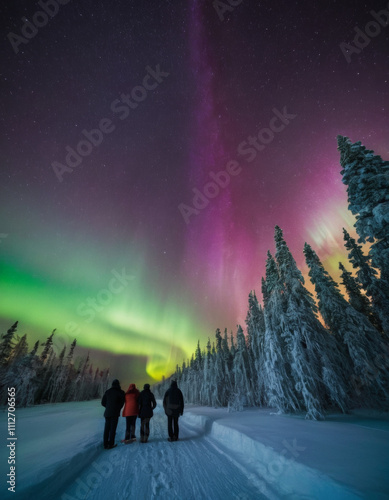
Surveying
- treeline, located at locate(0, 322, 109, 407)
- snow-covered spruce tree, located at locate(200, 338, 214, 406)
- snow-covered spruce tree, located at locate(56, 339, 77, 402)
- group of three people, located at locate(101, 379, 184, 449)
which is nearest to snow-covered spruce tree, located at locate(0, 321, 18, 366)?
treeline, located at locate(0, 322, 109, 407)

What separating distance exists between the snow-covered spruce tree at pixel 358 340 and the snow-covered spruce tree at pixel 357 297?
577cm

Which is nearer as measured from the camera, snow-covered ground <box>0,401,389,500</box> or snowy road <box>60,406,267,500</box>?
snow-covered ground <box>0,401,389,500</box>

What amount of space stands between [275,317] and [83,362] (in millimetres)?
94431

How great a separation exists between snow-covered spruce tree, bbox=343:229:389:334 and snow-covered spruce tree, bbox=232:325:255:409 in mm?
19257

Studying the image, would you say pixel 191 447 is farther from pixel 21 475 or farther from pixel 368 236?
pixel 368 236

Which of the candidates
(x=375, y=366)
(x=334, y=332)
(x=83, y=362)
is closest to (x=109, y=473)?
(x=375, y=366)

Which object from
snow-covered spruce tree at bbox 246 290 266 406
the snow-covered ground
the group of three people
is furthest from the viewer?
snow-covered spruce tree at bbox 246 290 266 406

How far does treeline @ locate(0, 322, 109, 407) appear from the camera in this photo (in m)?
38.2

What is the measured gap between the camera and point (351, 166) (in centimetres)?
1273

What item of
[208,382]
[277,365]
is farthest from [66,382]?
[277,365]

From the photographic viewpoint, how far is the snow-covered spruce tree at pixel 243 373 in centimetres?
2878

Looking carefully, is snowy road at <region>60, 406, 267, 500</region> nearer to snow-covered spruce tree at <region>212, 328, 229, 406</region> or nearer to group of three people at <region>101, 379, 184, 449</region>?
group of three people at <region>101, 379, 184, 449</region>

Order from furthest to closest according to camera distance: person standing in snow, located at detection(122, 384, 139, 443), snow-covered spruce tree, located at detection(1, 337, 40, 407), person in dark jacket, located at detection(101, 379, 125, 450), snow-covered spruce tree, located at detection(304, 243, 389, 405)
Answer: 1. snow-covered spruce tree, located at detection(1, 337, 40, 407)
2. snow-covered spruce tree, located at detection(304, 243, 389, 405)
3. person standing in snow, located at detection(122, 384, 139, 443)
4. person in dark jacket, located at detection(101, 379, 125, 450)

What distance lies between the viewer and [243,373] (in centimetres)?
3125
